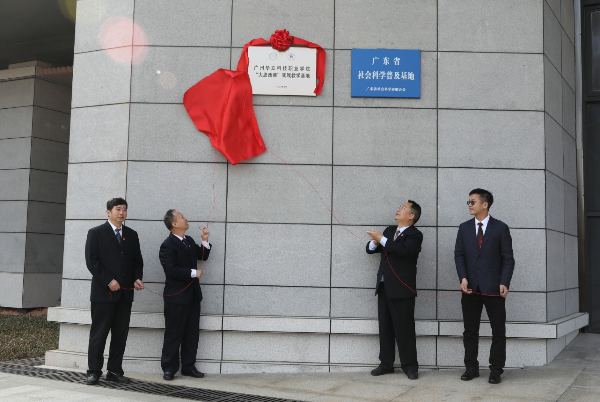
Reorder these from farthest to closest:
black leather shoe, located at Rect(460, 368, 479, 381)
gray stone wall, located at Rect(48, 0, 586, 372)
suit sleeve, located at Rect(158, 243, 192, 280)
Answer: gray stone wall, located at Rect(48, 0, 586, 372), suit sleeve, located at Rect(158, 243, 192, 280), black leather shoe, located at Rect(460, 368, 479, 381)

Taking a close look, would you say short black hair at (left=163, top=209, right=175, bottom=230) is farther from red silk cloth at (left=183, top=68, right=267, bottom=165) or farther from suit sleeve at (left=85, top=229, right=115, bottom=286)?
red silk cloth at (left=183, top=68, right=267, bottom=165)

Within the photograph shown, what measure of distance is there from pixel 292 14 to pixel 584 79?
15.4ft

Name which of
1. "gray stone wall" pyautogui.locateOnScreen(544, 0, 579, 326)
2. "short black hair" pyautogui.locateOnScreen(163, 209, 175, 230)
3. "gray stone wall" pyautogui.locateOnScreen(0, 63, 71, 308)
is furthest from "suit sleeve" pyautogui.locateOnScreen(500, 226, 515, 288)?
"gray stone wall" pyautogui.locateOnScreen(0, 63, 71, 308)

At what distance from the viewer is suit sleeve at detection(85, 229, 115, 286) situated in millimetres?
5934

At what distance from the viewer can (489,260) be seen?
598 cm

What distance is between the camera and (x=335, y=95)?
6922 mm

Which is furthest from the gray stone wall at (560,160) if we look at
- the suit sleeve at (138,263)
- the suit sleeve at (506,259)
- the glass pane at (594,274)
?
the suit sleeve at (138,263)

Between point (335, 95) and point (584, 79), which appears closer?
point (335, 95)

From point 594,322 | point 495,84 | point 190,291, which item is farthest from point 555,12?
point 190,291

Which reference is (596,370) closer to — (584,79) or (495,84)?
(495,84)

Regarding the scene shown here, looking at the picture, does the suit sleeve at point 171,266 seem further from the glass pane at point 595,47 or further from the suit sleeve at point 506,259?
the glass pane at point 595,47

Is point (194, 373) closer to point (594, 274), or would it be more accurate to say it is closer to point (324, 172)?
point (324, 172)

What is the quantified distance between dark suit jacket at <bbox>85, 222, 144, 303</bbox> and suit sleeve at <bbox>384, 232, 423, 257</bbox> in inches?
106

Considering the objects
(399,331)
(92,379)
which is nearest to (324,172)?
(399,331)
